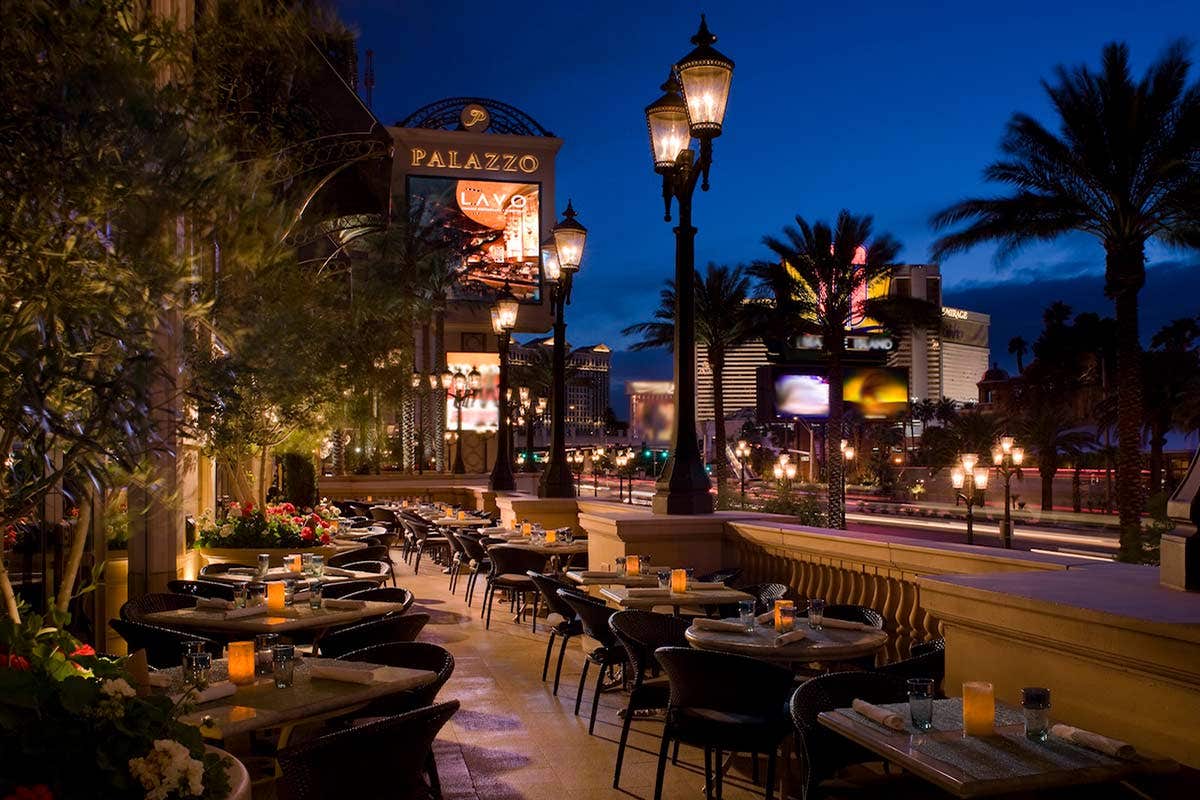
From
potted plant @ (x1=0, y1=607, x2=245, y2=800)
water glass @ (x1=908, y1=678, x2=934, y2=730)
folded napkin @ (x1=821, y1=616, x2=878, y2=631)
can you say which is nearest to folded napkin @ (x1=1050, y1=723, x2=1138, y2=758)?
water glass @ (x1=908, y1=678, x2=934, y2=730)

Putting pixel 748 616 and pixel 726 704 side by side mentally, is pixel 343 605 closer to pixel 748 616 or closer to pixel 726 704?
pixel 748 616

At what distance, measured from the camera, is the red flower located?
2967 millimetres

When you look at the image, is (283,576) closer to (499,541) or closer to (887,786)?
(499,541)

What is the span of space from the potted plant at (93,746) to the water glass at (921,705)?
2279mm

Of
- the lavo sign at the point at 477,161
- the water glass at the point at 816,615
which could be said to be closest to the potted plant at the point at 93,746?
the water glass at the point at 816,615

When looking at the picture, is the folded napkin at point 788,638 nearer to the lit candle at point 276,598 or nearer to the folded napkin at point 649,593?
the folded napkin at point 649,593

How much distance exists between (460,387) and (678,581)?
1204 inches

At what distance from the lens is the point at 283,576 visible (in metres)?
8.93

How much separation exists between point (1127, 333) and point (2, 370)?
1863cm

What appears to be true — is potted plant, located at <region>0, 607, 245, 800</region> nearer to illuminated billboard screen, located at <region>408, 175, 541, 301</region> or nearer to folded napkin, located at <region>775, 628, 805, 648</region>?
folded napkin, located at <region>775, 628, 805, 648</region>

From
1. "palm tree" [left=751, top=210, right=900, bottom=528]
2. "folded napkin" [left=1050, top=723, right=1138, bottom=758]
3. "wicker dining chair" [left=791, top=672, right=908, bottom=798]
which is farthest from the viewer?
"palm tree" [left=751, top=210, right=900, bottom=528]

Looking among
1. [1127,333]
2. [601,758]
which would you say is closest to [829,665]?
[601,758]

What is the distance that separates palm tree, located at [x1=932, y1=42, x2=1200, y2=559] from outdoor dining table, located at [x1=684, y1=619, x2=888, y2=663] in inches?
487

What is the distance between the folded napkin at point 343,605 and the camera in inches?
279
